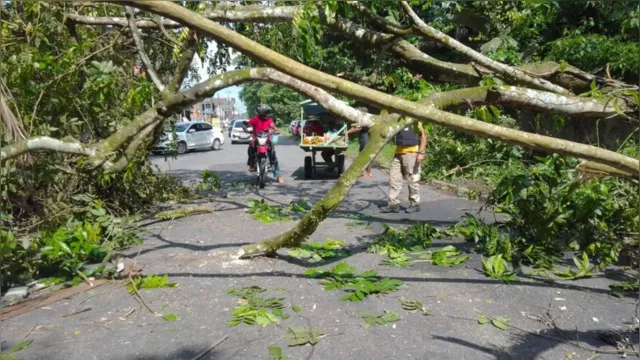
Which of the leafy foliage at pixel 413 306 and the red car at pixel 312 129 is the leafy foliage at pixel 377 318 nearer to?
the leafy foliage at pixel 413 306

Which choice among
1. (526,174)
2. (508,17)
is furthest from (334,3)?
(508,17)

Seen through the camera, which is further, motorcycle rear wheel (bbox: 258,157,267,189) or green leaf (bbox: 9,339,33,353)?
motorcycle rear wheel (bbox: 258,157,267,189)

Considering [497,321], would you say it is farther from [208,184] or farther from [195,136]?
[195,136]

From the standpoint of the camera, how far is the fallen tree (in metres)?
3.21

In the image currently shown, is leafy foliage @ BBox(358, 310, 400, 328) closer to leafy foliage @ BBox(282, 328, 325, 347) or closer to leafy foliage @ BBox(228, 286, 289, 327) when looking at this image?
leafy foliage @ BBox(282, 328, 325, 347)

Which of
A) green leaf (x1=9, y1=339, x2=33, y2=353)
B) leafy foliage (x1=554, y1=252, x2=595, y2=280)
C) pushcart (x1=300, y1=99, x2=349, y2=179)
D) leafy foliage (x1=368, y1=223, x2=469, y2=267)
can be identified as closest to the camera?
green leaf (x1=9, y1=339, x2=33, y2=353)

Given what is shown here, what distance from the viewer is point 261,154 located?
11719mm

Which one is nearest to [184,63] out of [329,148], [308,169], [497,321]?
[497,321]

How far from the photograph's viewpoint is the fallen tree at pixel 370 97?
3215mm

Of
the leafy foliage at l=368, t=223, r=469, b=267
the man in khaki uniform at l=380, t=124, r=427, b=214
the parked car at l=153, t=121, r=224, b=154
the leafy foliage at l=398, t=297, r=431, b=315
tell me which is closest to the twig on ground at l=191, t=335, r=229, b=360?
the leafy foliage at l=398, t=297, r=431, b=315

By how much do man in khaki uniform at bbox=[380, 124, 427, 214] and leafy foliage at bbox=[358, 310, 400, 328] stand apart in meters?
4.28

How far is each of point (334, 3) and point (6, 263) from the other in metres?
4.19

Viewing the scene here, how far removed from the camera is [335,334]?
378 centimetres

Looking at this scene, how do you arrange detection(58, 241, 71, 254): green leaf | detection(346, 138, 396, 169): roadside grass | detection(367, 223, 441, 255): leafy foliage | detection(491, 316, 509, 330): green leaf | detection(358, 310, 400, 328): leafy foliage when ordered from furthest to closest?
detection(346, 138, 396, 169): roadside grass, detection(367, 223, 441, 255): leafy foliage, detection(58, 241, 71, 254): green leaf, detection(358, 310, 400, 328): leafy foliage, detection(491, 316, 509, 330): green leaf
